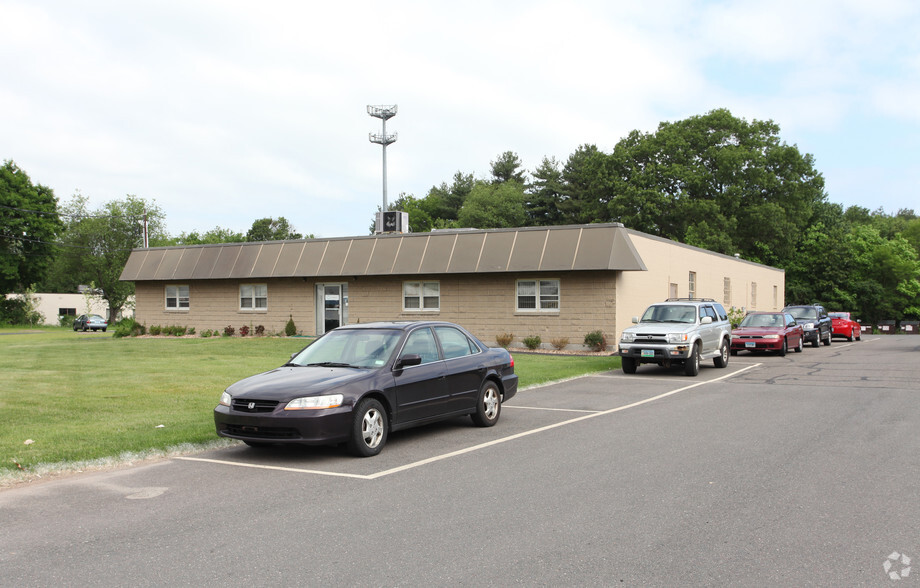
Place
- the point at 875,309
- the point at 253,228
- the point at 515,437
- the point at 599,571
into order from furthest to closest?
the point at 253,228, the point at 875,309, the point at 515,437, the point at 599,571

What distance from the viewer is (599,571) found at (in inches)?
179

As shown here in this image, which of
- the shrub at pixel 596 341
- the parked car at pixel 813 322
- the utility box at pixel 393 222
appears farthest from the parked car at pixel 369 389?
the parked car at pixel 813 322

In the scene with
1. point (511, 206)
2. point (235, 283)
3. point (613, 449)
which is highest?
point (511, 206)

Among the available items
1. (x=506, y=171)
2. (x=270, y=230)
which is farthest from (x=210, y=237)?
(x=506, y=171)

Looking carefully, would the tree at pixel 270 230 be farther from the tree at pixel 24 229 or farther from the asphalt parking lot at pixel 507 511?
the asphalt parking lot at pixel 507 511

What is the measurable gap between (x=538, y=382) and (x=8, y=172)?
65.6 m

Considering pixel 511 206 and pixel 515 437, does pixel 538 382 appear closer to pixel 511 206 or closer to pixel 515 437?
pixel 515 437

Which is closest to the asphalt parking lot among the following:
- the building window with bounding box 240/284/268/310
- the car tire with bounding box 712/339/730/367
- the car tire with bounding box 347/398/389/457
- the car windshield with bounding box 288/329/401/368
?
the car tire with bounding box 347/398/389/457

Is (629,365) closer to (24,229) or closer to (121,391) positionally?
(121,391)

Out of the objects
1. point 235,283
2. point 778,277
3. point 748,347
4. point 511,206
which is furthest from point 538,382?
point 511,206

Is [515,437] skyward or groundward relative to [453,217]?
groundward

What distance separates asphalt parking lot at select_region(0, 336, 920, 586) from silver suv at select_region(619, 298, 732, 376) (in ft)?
23.3

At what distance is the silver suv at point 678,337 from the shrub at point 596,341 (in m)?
4.48

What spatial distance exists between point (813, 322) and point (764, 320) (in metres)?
5.58
